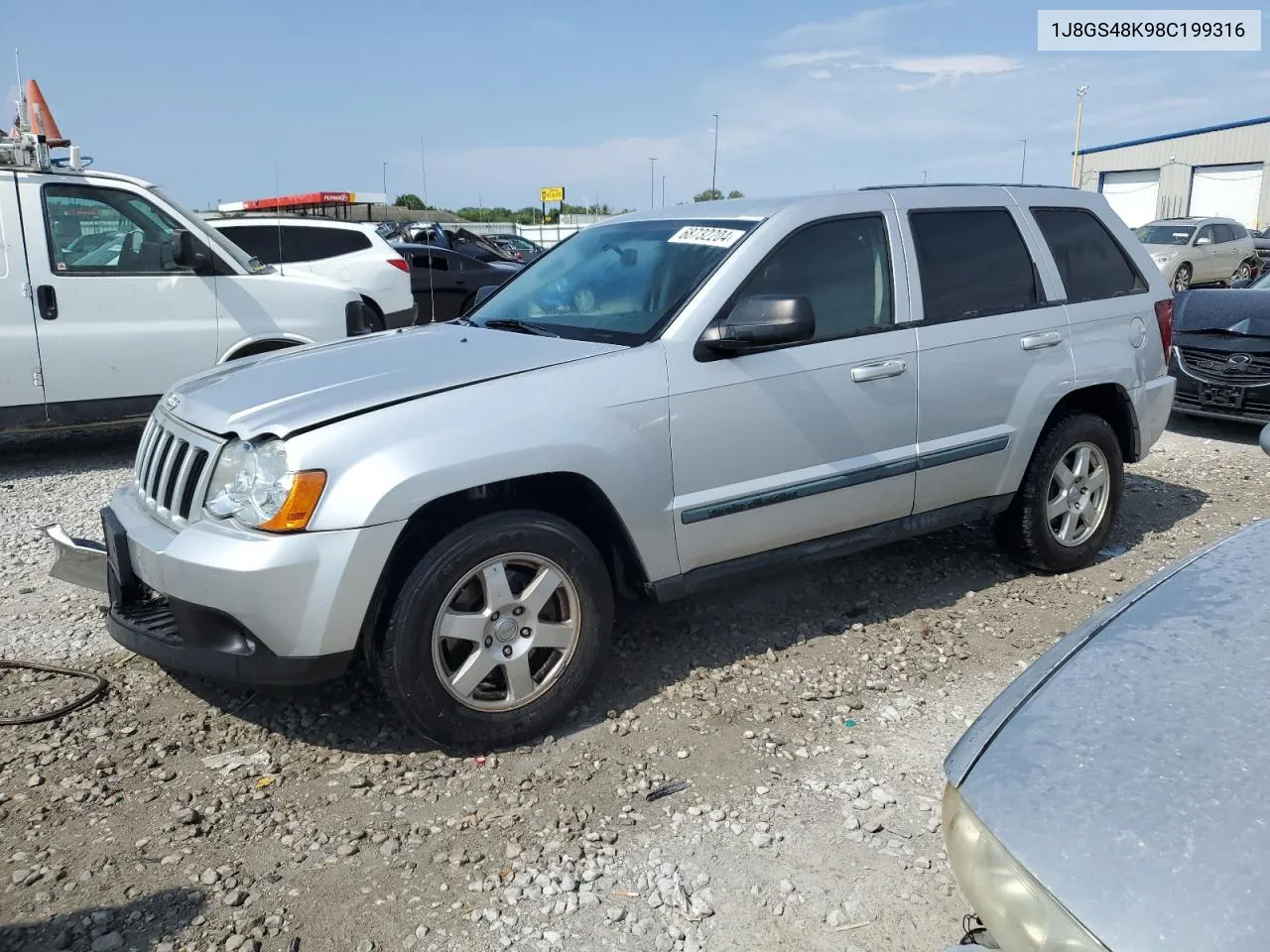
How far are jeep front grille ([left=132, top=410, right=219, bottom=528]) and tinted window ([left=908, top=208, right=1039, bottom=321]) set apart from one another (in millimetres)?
2809

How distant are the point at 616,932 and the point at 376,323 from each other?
7049 millimetres

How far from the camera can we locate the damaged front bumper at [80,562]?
3590 millimetres

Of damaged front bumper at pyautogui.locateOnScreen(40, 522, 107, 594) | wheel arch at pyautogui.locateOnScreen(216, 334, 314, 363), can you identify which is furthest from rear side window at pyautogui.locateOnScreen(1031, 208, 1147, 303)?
wheel arch at pyautogui.locateOnScreen(216, 334, 314, 363)

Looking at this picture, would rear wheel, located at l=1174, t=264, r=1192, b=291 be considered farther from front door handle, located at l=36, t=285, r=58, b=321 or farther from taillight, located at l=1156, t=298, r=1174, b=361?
front door handle, located at l=36, t=285, r=58, b=321

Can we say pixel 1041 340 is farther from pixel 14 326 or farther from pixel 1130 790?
pixel 14 326

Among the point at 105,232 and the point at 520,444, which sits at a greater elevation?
the point at 105,232

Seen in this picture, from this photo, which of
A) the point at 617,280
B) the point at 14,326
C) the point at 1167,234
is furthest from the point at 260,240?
the point at 1167,234

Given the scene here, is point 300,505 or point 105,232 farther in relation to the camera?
point 105,232

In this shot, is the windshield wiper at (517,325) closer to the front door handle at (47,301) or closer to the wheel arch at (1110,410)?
the wheel arch at (1110,410)

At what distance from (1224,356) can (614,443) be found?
6.56 metres

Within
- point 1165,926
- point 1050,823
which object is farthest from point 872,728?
point 1165,926

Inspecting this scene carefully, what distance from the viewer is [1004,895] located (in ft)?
5.26

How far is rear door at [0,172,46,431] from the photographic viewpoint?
20.8 feet

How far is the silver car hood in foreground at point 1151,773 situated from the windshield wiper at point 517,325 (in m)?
2.27
